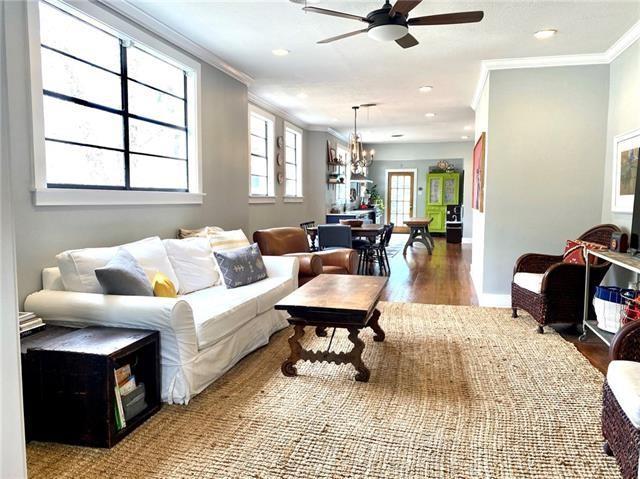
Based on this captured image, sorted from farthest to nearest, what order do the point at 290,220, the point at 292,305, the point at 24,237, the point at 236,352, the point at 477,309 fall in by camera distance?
the point at 290,220 < the point at 477,309 < the point at 236,352 < the point at 292,305 < the point at 24,237

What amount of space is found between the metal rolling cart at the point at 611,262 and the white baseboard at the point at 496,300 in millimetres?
1007

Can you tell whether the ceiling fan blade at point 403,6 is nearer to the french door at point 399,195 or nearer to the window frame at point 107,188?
the window frame at point 107,188

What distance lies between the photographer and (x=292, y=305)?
267 cm

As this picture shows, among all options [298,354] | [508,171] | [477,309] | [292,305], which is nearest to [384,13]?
[292,305]

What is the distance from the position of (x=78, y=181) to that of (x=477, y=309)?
385cm

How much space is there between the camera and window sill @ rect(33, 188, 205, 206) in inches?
102

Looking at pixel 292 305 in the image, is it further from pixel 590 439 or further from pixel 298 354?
pixel 590 439

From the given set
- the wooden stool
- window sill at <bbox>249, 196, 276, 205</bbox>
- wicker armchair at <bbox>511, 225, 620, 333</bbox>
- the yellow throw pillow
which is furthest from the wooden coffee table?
the wooden stool

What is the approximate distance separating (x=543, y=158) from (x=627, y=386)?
339cm

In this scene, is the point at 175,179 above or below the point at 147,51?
below

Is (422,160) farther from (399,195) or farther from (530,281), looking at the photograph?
(530,281)

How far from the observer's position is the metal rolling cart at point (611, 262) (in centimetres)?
275

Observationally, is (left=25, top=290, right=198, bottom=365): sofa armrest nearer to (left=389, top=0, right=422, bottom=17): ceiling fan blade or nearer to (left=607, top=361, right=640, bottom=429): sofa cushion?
(left=607, top=361, right=640, bottom=429): sofa cushion

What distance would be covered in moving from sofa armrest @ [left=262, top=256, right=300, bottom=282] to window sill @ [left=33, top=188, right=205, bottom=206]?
0.96m
